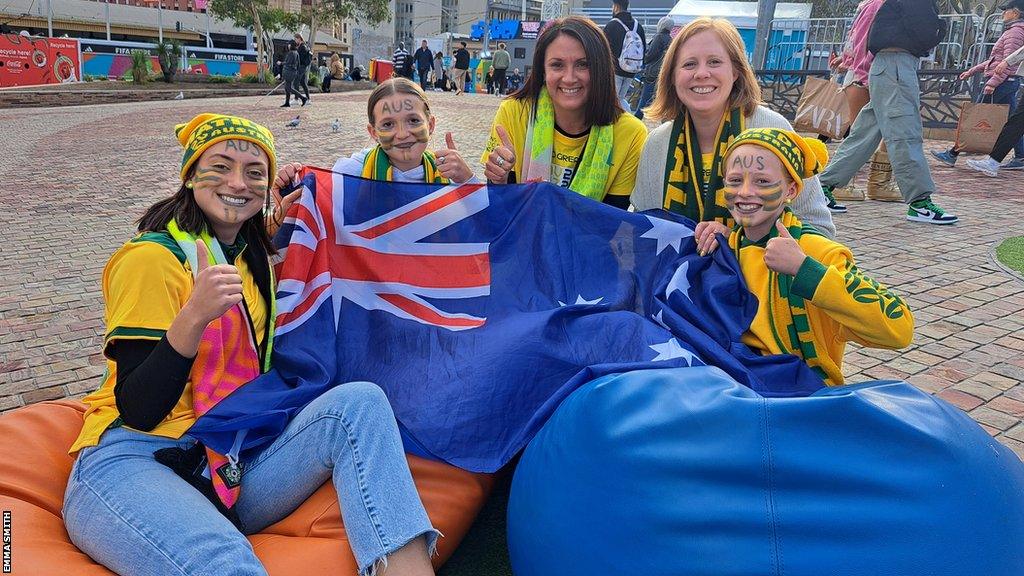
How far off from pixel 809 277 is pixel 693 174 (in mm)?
1108

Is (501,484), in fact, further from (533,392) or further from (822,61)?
(822,61)

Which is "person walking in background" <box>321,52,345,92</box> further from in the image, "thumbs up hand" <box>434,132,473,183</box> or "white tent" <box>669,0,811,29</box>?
"thumbs up hand" <box>434,132,473,183</box>

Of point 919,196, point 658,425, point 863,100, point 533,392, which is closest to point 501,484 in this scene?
point 533,392

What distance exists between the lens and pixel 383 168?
3.48 m

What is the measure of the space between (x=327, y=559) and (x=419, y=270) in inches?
53.6

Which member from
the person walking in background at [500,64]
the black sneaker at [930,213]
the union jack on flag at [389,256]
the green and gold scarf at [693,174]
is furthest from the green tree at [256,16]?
the green and gold scarf at [693,174]

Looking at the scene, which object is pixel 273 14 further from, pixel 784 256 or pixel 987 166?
pixel 784 256

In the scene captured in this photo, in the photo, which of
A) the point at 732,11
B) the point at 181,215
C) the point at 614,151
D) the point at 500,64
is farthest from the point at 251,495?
the point at 500,64

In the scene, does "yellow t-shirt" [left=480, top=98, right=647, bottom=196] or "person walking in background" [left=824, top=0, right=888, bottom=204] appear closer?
"yellow t-shirt" [left=480, top=98, right=647, bottom=196]

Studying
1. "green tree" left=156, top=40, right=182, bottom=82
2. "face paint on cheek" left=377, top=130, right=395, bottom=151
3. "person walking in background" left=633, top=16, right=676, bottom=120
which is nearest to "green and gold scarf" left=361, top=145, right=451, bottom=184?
"face paint on cheek" left=377, top=130, right=395, bottom=151

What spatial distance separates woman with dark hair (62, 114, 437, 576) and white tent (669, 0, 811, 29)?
22.0 metres

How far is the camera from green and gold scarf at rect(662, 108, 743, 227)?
3199 mm

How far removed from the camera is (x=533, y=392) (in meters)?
2.55

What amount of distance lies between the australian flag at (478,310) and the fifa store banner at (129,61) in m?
29.5
